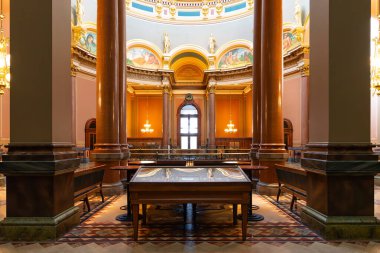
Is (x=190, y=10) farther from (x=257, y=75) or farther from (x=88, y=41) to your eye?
(x=257, y=75)

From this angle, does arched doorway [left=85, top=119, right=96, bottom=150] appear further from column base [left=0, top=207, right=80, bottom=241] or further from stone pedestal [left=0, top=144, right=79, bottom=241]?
column base [left=0, top=207, right=80, bottom=241]

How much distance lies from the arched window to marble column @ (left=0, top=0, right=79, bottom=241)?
22410 millimetres

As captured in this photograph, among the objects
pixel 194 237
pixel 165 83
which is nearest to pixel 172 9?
pixel 165 83

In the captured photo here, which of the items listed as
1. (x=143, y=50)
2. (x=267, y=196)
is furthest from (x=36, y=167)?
(x=143, y=50)

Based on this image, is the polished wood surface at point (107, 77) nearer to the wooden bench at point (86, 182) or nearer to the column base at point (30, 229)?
the wooden bench at point (86, 182)

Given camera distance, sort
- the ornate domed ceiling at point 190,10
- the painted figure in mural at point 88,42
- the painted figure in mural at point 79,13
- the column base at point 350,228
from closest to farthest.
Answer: the column base at point 350,228 < the painted figure in mural at point 79,13 < the painted figure in mural at point 88,42 < the ornate domed ceiling at point 190,10

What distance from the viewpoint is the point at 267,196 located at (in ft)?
26.4

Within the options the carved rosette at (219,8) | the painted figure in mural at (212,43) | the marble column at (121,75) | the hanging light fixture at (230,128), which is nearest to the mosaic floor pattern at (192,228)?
the marble column at (121,75)

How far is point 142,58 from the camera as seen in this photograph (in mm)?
23453

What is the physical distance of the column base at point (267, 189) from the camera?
8156 mm

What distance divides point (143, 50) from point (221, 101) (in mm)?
8401

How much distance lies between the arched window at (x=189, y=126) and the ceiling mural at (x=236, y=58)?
522 centimetres

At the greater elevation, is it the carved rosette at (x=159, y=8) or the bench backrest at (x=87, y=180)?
the carved rosette at (x=159, y=8)

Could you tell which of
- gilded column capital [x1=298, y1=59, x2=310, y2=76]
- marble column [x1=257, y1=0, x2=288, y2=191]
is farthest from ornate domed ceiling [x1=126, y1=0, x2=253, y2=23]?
marble column [x1=257, y1=0, x2=288, y2=191]
